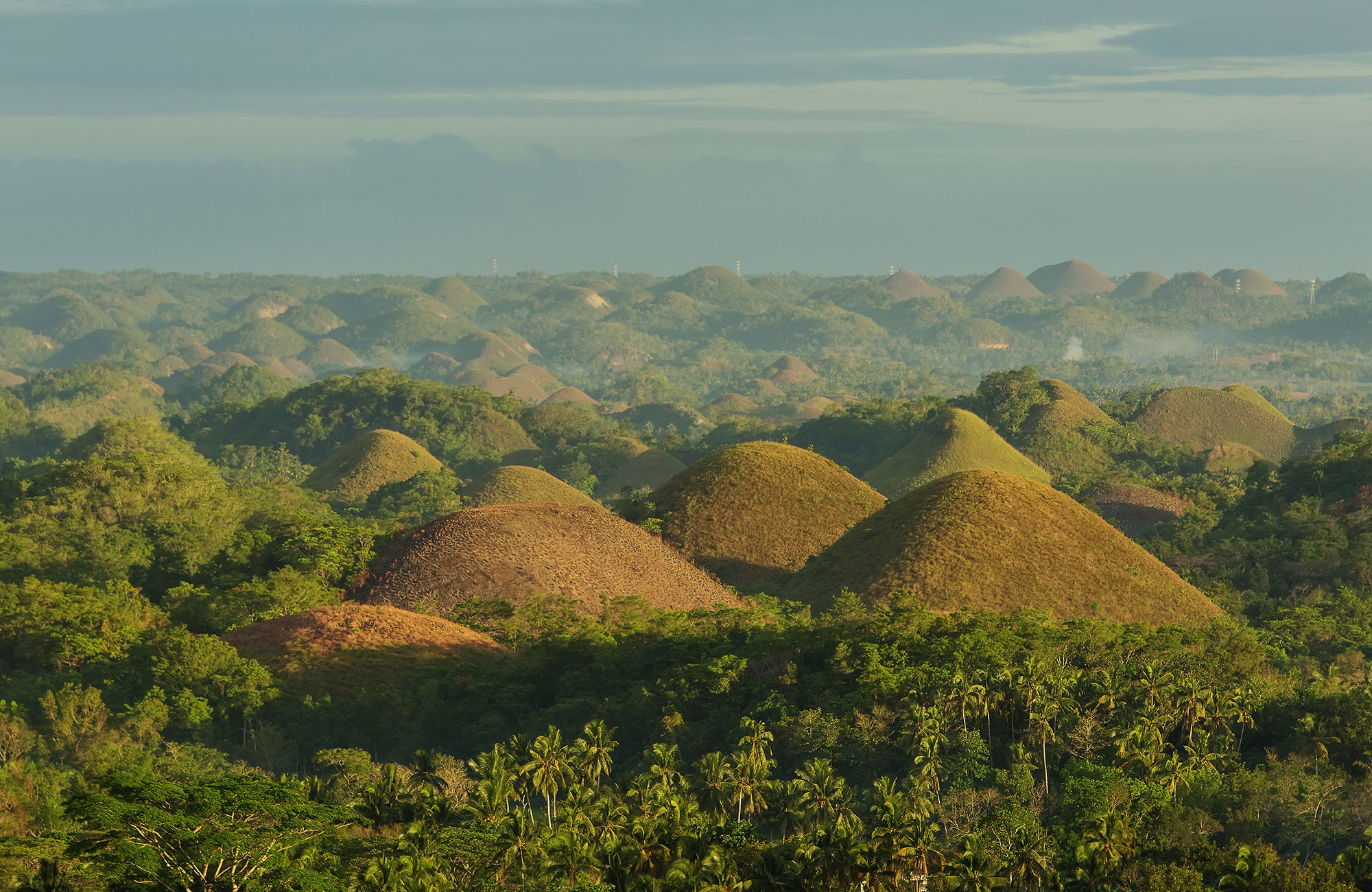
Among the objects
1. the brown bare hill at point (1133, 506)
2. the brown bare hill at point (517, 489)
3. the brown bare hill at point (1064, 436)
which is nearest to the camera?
the brown bare hill at point (1133, 506)

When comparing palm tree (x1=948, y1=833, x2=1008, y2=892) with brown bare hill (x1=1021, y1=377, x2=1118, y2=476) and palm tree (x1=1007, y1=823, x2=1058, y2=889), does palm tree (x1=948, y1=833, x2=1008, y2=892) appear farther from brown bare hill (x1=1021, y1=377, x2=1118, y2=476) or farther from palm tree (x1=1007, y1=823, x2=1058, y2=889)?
brown bare hill (x1=1021, y1=377, x2=1118, y2=476)

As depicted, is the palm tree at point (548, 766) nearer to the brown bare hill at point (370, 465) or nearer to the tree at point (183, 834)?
the tree at point (183, 834)

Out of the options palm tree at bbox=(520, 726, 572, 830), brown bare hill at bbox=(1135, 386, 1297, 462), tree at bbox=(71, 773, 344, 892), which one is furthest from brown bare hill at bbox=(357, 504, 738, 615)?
brown bare hill at bbox=(1135, 386, 1297, 462)

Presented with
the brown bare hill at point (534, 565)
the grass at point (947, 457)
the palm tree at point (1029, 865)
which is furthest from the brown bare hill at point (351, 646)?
the grass at point (947, 457)

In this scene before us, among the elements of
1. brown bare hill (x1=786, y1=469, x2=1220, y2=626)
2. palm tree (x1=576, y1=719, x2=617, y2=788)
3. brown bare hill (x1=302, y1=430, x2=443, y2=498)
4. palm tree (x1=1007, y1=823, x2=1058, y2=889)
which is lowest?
brown bare hill (x1=302, y1=430, x2=443, y2=498)

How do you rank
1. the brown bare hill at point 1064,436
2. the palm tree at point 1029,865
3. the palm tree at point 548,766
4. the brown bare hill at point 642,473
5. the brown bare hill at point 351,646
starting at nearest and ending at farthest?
the palm tree at point 1029,865 < the palm tree at point 548,766 < the brown bare hill at point 351,646 < the brown bare hill at point 642,473 < the brown bare hill at point 1064,436

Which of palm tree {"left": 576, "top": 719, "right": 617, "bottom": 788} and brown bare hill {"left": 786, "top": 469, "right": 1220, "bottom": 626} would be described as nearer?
palm tree {"left": 576, "top": 719, "right": 617, "bottom": 788}

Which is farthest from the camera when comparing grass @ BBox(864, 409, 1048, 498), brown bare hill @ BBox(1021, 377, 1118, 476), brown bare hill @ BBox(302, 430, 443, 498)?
brown bare hill @ BBox(1021, 377, 1118, 476)

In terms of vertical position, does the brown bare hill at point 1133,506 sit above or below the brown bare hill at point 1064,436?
above
